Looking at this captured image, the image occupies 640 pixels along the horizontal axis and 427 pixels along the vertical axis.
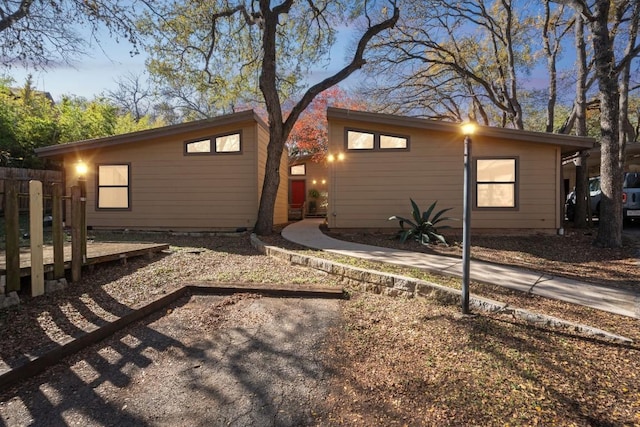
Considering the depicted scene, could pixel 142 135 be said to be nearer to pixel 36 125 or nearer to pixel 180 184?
pixel 180 184

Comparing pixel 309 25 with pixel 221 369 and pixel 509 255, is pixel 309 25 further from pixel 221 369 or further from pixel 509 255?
pixel 221 369

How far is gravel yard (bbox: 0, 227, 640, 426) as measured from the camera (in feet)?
6.48

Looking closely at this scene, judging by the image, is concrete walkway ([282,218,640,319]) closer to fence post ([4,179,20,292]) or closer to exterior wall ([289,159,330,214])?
fence post ([4,179,20,292])

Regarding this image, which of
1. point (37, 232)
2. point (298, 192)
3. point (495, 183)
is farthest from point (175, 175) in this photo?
point (495, 183)

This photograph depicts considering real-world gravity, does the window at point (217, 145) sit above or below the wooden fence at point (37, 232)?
above

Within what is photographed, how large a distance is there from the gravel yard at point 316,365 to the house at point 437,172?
15.9 feet

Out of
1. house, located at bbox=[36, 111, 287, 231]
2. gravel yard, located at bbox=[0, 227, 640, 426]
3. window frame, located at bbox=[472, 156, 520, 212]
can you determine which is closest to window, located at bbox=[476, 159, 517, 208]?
window frame, located at bbox=[472, 156, 520, 212]

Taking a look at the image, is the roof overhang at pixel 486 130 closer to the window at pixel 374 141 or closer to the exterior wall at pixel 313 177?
the window at pixel 374 141

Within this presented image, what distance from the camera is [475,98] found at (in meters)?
14.3

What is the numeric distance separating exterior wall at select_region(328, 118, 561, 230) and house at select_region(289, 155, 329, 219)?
23.0 ft

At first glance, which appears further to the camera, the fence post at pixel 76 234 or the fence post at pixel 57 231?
the fence post at pixel 76 234

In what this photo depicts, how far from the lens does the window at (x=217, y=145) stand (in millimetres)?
9133

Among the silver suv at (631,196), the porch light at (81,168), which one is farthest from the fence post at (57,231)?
the silver suv at (631,196)

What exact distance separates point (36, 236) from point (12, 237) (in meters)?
0.25
